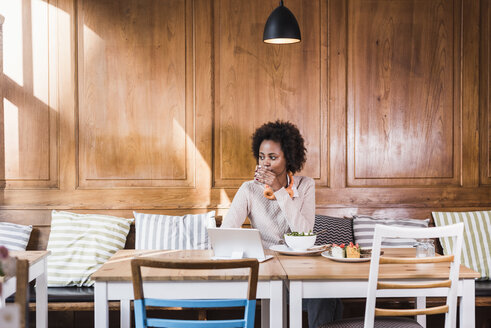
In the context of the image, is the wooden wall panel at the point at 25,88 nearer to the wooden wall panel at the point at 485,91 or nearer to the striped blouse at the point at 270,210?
the striped blouse at the point at 270,210

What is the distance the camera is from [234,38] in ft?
12.5

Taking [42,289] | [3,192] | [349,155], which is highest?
[349,155]

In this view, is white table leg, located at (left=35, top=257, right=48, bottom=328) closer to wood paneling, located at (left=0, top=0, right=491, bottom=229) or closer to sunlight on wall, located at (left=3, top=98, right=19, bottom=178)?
wood paneling, located at (left=0, top=0, right=491, bottom=229)

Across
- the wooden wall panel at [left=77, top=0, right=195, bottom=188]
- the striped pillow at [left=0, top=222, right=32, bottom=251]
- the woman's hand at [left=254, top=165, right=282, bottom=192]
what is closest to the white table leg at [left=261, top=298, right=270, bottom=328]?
the woman's hand at [left=254, top=165, right=282, bottom=192]

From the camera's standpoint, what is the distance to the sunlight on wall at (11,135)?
3.75 m

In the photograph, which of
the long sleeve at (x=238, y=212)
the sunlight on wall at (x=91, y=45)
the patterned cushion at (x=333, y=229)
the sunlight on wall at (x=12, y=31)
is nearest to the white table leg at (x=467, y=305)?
the long sleeve at (x=238, y=212)

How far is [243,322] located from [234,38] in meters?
2.54

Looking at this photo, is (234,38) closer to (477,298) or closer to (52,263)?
(52,263)

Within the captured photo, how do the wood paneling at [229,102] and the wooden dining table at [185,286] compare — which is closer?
the wooden dining table at [185,286]

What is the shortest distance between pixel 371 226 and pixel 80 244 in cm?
208

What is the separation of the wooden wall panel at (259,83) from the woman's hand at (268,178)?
894 millimetres

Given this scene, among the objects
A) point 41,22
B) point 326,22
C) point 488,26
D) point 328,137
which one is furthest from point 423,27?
point 41,22

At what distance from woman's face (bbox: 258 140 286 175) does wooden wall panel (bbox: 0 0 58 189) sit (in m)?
1.69

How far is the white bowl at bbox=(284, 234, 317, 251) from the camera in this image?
8.23 feet
